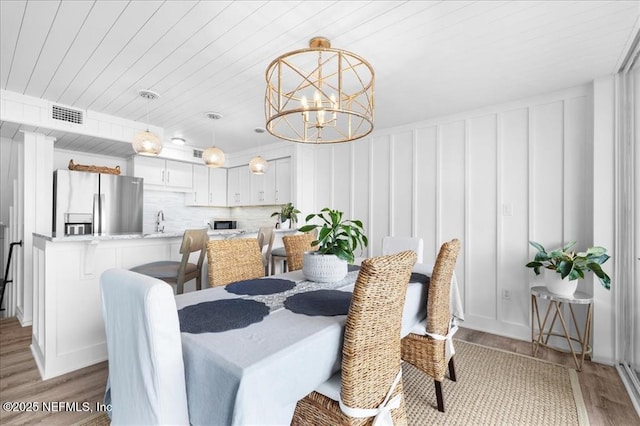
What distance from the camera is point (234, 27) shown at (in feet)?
6.49

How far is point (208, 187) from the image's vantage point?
574 cm

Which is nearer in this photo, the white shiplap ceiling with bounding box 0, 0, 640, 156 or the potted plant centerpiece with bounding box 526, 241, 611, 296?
the white shiplap ceiling with bounding box 0, 0, 640, 156

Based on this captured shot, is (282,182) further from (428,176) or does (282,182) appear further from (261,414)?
(261,414)

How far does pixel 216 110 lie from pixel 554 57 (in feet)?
10.6

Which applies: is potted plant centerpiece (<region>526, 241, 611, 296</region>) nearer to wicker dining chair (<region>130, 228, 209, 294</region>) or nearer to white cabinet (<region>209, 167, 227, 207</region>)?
wicker dining chair (<region>130, 228, 209, 294</region>)

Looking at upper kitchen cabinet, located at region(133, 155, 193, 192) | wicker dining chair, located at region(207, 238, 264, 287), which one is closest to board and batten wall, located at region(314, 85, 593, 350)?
wicker dining chair, located at region(207, 238, 264, 287)

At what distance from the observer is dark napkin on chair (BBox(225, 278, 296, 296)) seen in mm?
1714

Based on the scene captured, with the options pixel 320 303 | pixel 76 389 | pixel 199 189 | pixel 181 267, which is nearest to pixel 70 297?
pixel 76 389

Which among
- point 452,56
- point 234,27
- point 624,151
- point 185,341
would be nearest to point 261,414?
point 185,341

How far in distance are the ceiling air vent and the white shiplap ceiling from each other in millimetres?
94

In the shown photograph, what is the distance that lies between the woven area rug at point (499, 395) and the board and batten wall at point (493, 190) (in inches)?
29.6

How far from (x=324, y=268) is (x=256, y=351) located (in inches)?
38.7

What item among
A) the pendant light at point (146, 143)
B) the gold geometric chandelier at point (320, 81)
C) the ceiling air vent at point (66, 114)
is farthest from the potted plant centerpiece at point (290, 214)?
the ceiling air vent at point (66, 114)

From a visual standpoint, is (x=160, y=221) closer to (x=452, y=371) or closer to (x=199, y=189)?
(x=199, y=189)
